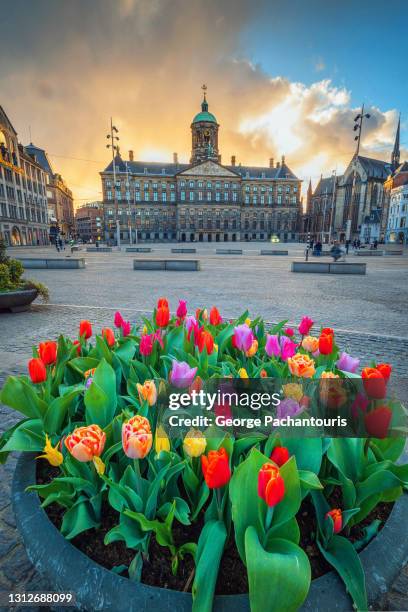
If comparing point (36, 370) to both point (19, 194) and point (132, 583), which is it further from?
point (19, 194)

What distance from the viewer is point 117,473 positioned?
1411 millimetres

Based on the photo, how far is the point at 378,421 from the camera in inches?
46.0

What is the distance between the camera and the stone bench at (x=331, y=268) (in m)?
15.0

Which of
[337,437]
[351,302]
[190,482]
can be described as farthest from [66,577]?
[351,302]

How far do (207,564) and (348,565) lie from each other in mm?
481

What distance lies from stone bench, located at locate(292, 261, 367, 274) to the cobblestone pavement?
6.14 feet

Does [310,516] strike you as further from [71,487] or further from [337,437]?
[71,487]

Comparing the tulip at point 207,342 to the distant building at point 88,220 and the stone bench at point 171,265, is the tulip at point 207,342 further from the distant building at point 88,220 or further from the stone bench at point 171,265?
the distant building at point 88,220

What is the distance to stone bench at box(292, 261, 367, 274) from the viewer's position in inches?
589

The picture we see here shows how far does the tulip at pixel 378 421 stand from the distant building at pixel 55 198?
69804 millimetres

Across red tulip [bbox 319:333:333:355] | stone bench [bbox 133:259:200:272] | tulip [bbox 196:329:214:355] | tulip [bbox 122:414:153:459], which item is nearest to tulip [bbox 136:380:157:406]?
tulip [bbox 122:414:153:459]

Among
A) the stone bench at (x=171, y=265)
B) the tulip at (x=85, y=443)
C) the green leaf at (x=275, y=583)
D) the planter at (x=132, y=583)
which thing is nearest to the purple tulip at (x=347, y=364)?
the planter at (x=132, y=583)

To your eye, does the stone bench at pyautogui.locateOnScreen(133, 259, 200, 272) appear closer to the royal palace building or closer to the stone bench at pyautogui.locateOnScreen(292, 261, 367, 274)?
the stone bench at pyautogui.locateOnScreen(292, 261, 367, 274)

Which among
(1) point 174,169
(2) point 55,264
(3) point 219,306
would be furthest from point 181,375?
(1) point 174,169
